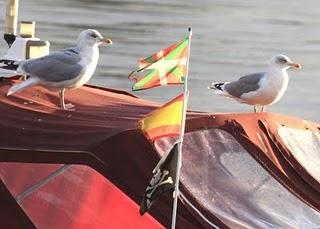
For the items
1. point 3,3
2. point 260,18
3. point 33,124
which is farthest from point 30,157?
point 260,18

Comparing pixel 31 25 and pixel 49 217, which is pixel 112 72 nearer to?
pixel 31 25

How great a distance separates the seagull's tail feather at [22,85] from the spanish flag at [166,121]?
1.80 meters

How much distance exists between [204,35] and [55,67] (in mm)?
14834

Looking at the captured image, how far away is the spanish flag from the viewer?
730cm

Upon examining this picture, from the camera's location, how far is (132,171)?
314 inches

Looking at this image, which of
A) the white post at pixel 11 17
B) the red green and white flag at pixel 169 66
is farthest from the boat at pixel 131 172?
the white post at pixel 11 17

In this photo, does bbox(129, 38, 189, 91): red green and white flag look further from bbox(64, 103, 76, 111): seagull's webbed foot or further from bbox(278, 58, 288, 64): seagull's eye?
bbox(278, 58, 288, 64): seagull's eye

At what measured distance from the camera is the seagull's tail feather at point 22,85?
29.4ft

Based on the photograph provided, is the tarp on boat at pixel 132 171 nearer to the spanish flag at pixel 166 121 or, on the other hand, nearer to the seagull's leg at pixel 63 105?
the seagull's leg at pixel 63 105

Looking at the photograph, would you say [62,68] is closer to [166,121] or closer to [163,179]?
[166,121]

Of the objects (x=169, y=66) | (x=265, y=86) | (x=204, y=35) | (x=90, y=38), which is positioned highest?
(x=169, y=66)

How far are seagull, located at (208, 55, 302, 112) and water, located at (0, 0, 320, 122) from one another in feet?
22.0

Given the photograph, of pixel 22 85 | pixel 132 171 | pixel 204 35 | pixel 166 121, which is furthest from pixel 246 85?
pixel 204 35

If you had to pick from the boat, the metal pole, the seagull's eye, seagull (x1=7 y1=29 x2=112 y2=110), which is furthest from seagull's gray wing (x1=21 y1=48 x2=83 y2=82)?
the seagull's eye
